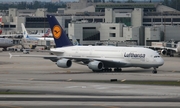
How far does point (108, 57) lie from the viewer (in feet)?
253

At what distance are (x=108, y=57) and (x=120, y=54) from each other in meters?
1.67

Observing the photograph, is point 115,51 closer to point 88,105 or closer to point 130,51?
point 130,51

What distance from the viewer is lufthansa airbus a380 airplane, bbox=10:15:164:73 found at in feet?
245

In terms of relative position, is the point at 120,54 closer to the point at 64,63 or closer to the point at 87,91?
the point at 64,63

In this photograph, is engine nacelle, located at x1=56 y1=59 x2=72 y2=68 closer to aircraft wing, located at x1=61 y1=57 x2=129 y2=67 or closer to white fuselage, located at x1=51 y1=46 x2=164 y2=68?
aircraft wing, located at x1=61 y1=57 x2=129 y2=67

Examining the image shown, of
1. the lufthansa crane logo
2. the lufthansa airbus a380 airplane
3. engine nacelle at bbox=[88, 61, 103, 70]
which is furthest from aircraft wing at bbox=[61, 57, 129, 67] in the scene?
the lufthansa crane logo

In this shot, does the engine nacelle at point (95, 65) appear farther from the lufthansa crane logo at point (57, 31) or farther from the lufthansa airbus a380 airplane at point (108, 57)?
the lufthansa crane logo at point (57, 31)

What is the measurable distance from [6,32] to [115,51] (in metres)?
126

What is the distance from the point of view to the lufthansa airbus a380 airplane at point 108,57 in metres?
74.8

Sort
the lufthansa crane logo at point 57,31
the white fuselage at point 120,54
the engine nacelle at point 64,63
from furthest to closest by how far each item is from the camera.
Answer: the lufthansa crane logo at point 57,31 → the engine nacelle at point 64,63 → the white fuselage at point 120,54

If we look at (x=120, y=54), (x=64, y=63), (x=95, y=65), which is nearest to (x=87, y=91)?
(x=95, y=65)

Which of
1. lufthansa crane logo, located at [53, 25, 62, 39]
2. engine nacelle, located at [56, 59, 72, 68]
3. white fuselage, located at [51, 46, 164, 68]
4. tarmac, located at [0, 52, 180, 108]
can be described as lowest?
tarmac, located at [0, 52, 180, 108]

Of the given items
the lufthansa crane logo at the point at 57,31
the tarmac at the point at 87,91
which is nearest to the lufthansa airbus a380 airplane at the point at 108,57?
the lufthansa crane logo at the point at 57,31

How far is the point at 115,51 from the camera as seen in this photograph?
77000 millimetres
